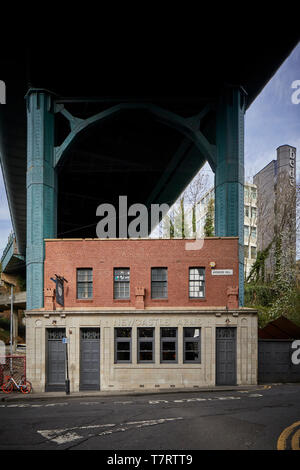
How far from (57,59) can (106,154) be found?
40.5ft

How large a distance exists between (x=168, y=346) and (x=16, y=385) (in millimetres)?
7815

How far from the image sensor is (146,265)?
71.6ft

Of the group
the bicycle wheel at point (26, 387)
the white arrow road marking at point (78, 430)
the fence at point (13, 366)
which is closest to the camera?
the white arrow road marking at point (78, 430)

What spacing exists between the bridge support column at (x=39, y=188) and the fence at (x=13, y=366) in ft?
9.71

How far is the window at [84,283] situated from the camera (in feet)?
71.9

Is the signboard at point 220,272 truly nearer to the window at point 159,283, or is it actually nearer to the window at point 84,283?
the window at point 159,283

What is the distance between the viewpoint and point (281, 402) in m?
15.0

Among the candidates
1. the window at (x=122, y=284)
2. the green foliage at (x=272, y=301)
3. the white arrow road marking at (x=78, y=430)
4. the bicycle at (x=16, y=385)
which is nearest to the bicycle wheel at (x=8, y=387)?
the bicycle at (x=16, y=385)

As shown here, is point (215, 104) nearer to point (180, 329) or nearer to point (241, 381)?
point (180, 329)

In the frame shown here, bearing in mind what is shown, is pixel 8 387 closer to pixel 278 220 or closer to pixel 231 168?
pixel 231 168

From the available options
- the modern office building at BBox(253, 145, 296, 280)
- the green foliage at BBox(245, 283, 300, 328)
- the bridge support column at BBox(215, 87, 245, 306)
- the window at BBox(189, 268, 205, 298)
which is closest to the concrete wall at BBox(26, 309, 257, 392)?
the window at BBox(189, 268, 205, 298)

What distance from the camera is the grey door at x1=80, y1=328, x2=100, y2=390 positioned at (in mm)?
21000
